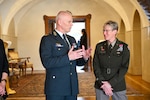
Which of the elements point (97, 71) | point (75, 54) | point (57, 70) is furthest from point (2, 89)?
point (97, 71)

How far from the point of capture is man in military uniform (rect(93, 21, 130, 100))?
2.70 m

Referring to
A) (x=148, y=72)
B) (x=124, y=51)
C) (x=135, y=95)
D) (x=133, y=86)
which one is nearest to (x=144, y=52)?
(x=148, y=72)

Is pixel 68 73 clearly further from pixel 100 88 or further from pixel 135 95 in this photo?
pixel 135 95

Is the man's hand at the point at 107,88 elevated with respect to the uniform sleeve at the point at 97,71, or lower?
lower

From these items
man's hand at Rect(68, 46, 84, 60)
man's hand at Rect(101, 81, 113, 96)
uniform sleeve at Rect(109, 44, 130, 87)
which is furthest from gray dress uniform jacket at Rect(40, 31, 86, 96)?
uniform sleeve at Rect(109, 44, 130, 87)

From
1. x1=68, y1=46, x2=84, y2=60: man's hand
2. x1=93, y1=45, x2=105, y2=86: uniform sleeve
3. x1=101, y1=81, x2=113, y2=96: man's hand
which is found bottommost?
x1=101, y1=81, x2=113, y2=96: man's hand

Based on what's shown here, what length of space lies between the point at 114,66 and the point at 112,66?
0.02 meters

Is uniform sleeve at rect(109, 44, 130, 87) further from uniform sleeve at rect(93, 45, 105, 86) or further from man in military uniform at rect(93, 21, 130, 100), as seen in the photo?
uniform sleeve at rect(93, 45, 105, 86)

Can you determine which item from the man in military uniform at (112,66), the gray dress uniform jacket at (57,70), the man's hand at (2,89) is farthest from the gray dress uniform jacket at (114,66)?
the man's hand at (2,89)

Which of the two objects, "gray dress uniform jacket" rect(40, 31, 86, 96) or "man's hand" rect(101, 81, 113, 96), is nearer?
"gray dress uniform jacket" rect(40, 31, 86, 96)

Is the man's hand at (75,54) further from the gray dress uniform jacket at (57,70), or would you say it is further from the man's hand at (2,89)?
the man's hand at (2,89)

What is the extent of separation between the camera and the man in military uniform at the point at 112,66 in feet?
8.86

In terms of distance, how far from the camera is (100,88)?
8.96 ft

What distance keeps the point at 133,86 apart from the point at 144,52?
148 cm
